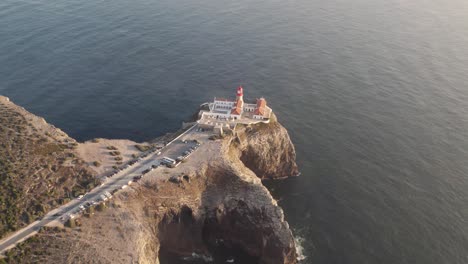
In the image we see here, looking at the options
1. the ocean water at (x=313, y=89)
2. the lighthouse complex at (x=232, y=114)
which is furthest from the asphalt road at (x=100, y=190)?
the ocean water at (x=313, y=89)

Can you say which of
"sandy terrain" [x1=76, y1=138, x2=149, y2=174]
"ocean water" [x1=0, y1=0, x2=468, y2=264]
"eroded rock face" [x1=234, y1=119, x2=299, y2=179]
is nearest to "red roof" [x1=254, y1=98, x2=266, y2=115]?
"eroded rock face" [x1=234, y1=119, x2=299, y2=179]

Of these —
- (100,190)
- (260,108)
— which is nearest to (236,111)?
(260,108)

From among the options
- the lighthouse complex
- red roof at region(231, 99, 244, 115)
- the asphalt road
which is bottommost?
the asphalt road

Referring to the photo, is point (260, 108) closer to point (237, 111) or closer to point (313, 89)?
point (237, 111)

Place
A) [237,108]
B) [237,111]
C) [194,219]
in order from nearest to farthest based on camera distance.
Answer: [194,219] < [237,111] < [237,108]

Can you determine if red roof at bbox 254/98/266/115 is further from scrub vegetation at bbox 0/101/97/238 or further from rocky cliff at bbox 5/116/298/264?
scrub vegetation at bbox 0/101/97/238

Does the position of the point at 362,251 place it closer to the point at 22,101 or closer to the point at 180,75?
Result: the point at 180,75
